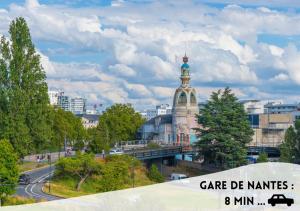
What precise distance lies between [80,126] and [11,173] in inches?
2197

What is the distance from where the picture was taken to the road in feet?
152

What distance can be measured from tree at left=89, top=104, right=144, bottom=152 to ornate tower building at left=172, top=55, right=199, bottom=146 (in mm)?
7785

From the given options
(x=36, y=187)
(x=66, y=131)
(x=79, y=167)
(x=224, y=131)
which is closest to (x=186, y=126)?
(x=66, y=131)

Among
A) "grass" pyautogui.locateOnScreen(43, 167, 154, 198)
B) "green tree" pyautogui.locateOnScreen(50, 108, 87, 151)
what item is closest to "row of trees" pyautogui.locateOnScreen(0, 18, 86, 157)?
"grass" pyautogui.locateOnScreen(43, 167, 154, 198)

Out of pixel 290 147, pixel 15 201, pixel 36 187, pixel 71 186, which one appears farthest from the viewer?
pixel 290 147

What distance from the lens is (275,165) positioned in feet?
179

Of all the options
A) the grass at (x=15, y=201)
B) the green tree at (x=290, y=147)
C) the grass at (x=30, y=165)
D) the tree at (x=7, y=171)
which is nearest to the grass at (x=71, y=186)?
the tree at (x=7, y=171)

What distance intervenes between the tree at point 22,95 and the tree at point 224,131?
1902cm

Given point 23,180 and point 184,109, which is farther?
point 184,109

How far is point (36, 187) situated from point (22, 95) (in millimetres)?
7847

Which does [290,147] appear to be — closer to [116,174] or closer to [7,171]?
[116,174]

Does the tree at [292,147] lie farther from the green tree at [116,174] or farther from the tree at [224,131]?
the green tree at [116,174]

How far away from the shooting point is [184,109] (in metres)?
103

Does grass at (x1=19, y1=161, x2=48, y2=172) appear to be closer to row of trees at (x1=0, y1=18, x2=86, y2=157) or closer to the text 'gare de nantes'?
row of trees at (x1=0, y1=18, x2=86, y2=157)
